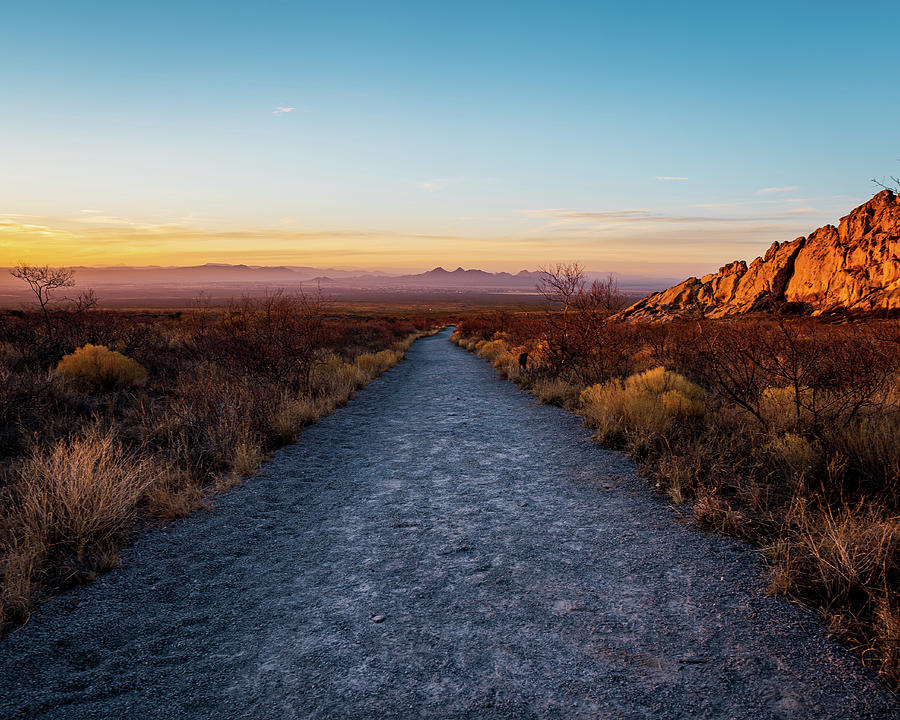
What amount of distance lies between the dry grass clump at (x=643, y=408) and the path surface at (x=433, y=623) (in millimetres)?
1970

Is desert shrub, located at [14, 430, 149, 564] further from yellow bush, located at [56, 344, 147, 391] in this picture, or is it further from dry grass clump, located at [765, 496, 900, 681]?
yellow bush, located at [56, 344, 147, 391]

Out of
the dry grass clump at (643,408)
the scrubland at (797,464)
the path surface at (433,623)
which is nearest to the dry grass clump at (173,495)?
the path surface at (433,623)

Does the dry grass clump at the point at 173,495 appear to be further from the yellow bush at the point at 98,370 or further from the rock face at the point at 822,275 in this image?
the rock face at the point at 822,275

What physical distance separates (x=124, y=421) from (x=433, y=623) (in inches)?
265

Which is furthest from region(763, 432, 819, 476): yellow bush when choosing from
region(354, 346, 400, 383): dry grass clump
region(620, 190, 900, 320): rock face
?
region(620, 190, 900, 320): rock face

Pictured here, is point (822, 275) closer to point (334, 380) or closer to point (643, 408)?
point (643, 408)

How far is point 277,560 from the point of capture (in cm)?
410

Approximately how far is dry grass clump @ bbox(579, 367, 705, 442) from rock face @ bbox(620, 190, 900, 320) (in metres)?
27.5

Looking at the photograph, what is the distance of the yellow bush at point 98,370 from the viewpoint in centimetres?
983

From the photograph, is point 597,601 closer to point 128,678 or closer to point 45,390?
point 128,678

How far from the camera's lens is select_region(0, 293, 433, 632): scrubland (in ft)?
13.0

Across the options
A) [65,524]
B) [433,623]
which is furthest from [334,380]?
[433,623]

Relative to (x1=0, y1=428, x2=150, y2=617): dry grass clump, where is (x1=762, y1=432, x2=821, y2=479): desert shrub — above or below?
above

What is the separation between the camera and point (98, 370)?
1011 centimetres
